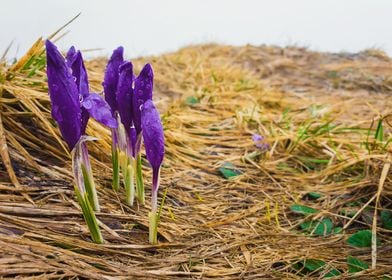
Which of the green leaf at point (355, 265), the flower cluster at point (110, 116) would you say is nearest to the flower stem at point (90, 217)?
the flower cluster at point (110, 116)

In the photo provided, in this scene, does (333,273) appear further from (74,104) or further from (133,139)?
(74,104)

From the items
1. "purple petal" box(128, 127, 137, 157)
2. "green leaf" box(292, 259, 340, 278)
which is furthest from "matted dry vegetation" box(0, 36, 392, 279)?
"purple petal" box(128, 127, 137, 157)

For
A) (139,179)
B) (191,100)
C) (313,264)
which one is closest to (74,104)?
(139,179)

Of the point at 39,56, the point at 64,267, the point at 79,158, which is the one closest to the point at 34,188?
the point at 79,158

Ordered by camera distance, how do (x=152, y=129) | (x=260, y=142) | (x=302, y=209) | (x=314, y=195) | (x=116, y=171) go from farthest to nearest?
(x=260, y=142), (x=314, y=195), (x=302, y=209), (x=116, y=171), (x=152, y=129)

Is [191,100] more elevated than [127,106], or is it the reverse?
[127,106]
